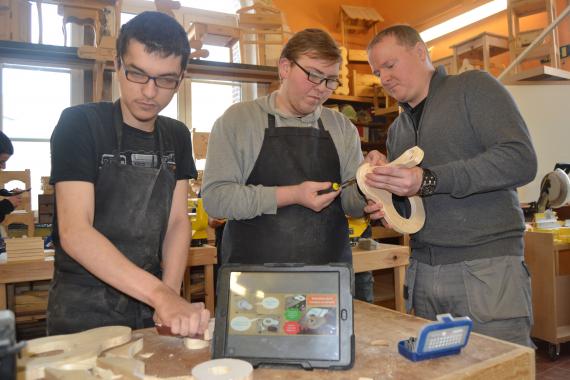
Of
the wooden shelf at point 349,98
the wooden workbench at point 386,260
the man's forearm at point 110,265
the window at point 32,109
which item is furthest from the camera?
the wooden shelf at point 349,98

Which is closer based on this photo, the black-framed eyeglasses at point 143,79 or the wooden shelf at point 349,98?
the black-framed eyeglasses at point 143,79

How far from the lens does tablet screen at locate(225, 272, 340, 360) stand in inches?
37.3

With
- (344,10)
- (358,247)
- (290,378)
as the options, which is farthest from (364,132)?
(290,378)

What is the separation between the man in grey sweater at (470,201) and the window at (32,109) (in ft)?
12.6

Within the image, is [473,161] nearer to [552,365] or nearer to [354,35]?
[552,365]

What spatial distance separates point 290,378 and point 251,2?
545 centimetres

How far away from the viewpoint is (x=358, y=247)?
9.42 ft

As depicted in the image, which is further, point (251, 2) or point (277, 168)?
point (251, 2)

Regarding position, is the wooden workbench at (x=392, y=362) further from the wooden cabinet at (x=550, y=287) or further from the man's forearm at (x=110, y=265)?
the wooden cabinet at (x=550, y=287)

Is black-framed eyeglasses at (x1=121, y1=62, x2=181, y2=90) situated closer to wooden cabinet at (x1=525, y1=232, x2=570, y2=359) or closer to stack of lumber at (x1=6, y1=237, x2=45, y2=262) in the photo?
stack of lumber at (x1=6, y1=237, x2=45, y2=262)

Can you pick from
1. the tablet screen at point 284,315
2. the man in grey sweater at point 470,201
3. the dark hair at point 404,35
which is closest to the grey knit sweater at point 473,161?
the man in grey sweater at point 470,201

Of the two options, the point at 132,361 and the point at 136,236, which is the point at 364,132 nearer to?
the point at 136,236

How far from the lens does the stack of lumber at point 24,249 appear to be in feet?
8.21

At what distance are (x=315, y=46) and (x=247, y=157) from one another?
0.45m
